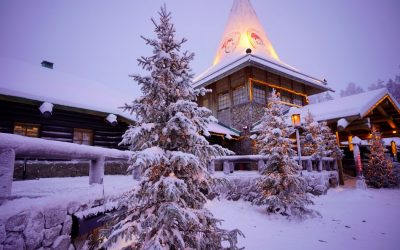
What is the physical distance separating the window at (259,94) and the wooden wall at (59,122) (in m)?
9.78

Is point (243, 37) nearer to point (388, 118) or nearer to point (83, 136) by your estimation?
point (388, 118)

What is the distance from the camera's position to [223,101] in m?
19.2

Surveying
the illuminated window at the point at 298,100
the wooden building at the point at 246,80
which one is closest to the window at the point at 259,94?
the wooden building at the point at 246,80

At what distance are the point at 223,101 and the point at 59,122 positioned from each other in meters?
12.3

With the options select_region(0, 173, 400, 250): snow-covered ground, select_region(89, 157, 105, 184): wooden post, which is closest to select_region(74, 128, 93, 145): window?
select_region(0, 173, 400, 250): snow-covered ground

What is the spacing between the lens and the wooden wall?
32.0 feet

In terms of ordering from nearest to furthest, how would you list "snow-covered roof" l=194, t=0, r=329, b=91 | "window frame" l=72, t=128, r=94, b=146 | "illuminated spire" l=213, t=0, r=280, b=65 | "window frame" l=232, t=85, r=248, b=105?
"window frame" l=72, t=128, r=94, b=146 < "window frame" l=232, t=85, r=248, b=105 < "snow-covered roof" l=194, t=0, r=329, b=91 < "illuminated spire" l=213, t=0, r=280, b=65

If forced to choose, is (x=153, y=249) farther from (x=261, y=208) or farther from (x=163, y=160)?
(x=261, y=208)

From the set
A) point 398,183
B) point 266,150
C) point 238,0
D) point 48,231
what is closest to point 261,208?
point 266,150

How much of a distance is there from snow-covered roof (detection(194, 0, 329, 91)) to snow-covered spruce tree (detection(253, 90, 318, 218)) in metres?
8.43

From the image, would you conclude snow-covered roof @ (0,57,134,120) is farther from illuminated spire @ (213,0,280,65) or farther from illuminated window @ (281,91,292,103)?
illuminated window @ (281,91,292,103)

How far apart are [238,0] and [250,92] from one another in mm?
13519

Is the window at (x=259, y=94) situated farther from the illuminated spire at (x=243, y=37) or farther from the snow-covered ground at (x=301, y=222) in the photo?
the snow-covered ground at (x=301, y=222)

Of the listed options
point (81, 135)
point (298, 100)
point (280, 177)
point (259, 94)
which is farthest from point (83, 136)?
point (298, 100)
